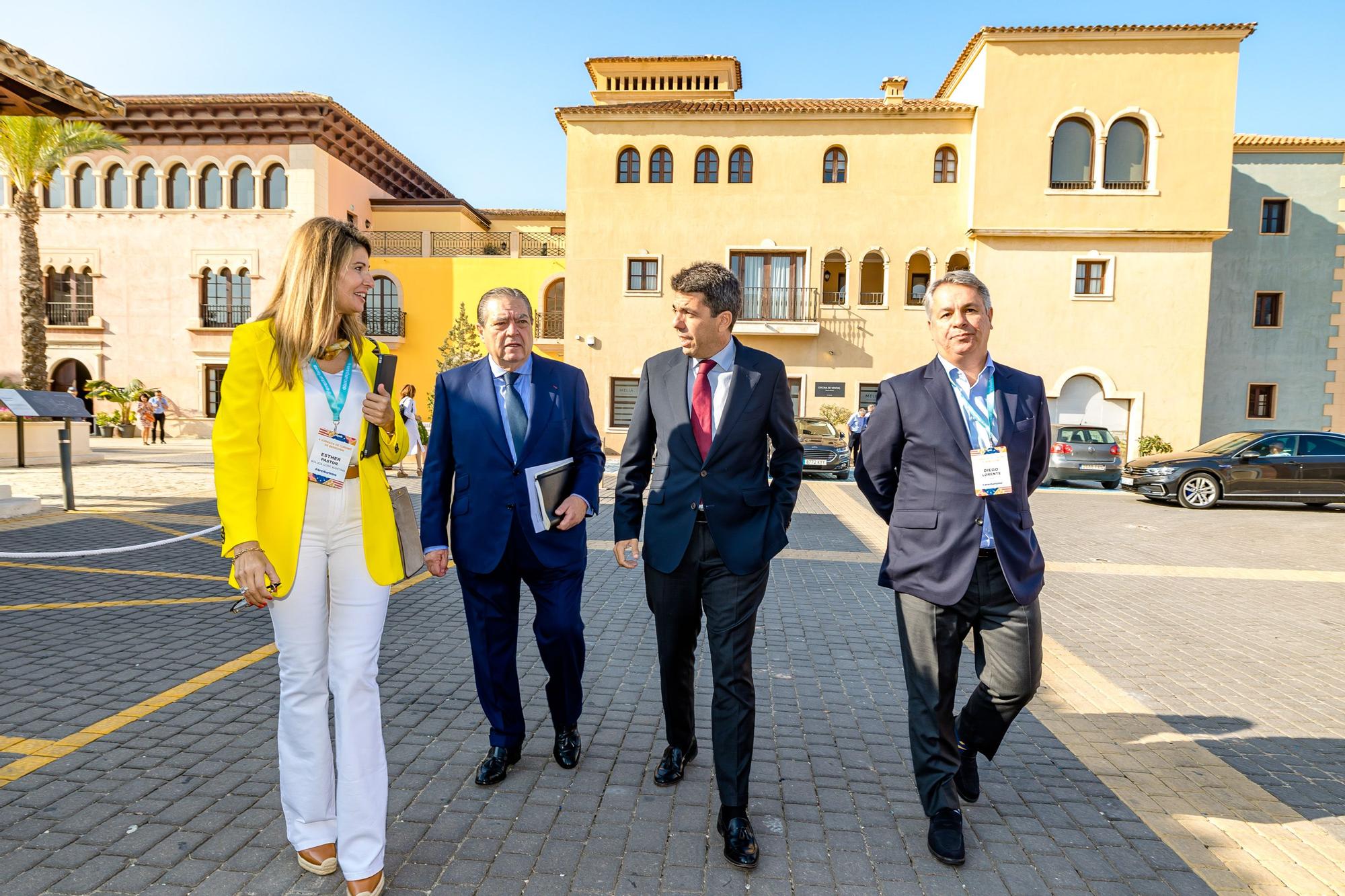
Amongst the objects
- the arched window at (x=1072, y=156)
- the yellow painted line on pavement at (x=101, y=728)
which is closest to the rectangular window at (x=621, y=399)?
the arched window at (x=1072, y=156)

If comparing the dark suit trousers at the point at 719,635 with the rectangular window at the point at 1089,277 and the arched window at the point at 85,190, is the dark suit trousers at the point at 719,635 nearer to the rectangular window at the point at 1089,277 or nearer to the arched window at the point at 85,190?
the rectangular window at the point at 1089,277

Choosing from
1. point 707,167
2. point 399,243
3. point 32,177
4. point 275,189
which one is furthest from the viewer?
point 399,243

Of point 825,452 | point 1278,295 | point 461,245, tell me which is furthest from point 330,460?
point 1278,295

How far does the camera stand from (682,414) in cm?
325

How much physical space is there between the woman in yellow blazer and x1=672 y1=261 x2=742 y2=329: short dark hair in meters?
1.15

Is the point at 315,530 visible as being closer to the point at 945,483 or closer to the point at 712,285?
the point at 712,285

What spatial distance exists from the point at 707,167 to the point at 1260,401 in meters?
20.4

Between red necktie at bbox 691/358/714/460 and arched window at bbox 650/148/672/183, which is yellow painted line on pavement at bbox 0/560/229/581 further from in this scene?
arched window at bbox 650/148/672/183

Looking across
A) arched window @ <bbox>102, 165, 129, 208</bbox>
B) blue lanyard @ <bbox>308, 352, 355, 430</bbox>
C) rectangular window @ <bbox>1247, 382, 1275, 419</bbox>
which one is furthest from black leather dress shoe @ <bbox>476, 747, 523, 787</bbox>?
arched window @ <bbox>102, 165, 129, 208</bbox>

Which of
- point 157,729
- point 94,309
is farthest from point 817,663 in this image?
point 94,309

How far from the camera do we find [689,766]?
364cm

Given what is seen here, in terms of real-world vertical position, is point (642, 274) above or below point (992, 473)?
above

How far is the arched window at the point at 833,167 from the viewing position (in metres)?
26.8

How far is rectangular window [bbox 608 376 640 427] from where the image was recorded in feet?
90.3
